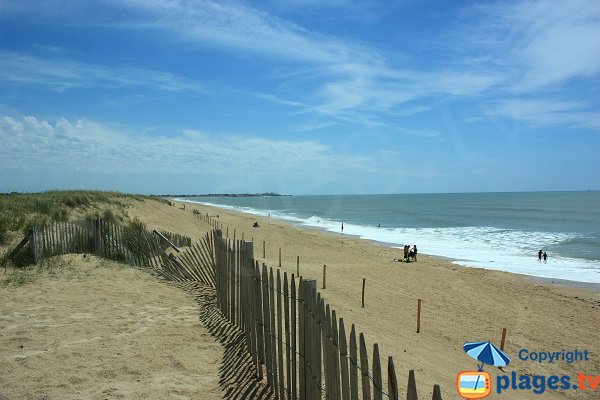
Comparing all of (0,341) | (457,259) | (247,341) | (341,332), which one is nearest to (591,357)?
(247,341)

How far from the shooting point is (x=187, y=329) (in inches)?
289

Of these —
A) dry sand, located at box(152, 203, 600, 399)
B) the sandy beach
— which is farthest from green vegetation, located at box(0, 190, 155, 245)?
dry sand, located at box(152, 203, 600, 399)

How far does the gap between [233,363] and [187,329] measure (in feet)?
6.01

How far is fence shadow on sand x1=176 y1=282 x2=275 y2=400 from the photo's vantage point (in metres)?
5.03

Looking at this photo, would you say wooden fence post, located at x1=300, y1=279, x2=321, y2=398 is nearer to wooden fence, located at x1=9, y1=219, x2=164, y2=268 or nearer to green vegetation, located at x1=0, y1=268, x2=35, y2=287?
green vegetation, located at x1=0, y1=268, x2=35, y2=287

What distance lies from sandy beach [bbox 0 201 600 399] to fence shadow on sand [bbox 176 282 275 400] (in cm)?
11

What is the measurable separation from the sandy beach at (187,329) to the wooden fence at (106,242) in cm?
84

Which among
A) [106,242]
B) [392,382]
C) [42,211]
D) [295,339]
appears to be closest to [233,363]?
[295,339]

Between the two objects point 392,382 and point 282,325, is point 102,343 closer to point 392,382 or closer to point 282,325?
point 282,325

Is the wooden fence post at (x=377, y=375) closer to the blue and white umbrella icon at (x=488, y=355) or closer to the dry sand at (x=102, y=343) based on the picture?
the dry sand at (x=102, y=343)

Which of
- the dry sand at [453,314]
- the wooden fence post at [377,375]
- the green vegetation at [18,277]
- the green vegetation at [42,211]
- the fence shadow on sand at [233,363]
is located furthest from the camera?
the green vegetation at [42,211]

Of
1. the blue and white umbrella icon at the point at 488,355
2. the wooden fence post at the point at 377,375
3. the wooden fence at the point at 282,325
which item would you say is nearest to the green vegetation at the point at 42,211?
the wooden fence at the point at 282,325

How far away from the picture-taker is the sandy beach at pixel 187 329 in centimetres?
541

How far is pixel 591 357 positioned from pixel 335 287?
7410 mm
